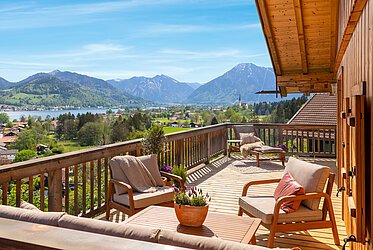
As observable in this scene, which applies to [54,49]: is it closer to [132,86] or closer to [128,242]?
[132,86]

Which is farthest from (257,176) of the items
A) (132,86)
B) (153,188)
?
(132,86)

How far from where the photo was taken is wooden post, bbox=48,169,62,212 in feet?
12.6

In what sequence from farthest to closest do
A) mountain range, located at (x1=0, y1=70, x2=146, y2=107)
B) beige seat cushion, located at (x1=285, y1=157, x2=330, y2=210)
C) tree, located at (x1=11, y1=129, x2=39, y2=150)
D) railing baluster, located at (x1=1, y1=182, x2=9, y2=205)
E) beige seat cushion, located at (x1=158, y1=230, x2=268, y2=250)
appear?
mountain range, located at (x1=0, y1=70, x2=146, y2=107)
tree, located at (x1=11, y1=129, x2=39, y2=150)
beige seat cushion, located at (x1=285, y1=157, x2=330, y2=210)
railing baluster, located at (x1=1, y1=182, x2=9, y2=205)
beige seat cushion, located at (x1=158, y1=230, x2=268, y2=250)

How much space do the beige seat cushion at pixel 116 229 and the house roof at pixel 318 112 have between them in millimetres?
10208

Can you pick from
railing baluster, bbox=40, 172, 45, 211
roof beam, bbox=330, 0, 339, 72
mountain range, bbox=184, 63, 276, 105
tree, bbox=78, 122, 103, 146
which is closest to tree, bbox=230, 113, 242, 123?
tree, bbox=78, 122, 103, 146

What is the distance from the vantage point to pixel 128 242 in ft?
4.75

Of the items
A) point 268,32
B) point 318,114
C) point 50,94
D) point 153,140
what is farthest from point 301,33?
point 50,94

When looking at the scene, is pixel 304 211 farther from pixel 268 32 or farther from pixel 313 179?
pixel 268 32

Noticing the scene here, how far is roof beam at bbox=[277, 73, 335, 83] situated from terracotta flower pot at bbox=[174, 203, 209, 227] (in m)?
6.56

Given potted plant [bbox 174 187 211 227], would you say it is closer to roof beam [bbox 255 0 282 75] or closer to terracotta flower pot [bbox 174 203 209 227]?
terracotta flower pot [bbox 174 203 209 227]

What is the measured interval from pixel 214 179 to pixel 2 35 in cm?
4126

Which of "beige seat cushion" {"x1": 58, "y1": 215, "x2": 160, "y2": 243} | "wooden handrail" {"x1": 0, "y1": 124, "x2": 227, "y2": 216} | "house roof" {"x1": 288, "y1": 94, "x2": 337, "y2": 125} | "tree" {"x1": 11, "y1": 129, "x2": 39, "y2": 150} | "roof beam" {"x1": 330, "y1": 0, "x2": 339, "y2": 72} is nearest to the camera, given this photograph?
"beige seat cushion" {"x1": 58, "y1": 215, "x2": 160, "y2": 243}

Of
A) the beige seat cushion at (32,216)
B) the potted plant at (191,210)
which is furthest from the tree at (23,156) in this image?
the beige seat cushion at (32,216)

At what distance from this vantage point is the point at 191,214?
3031mm
